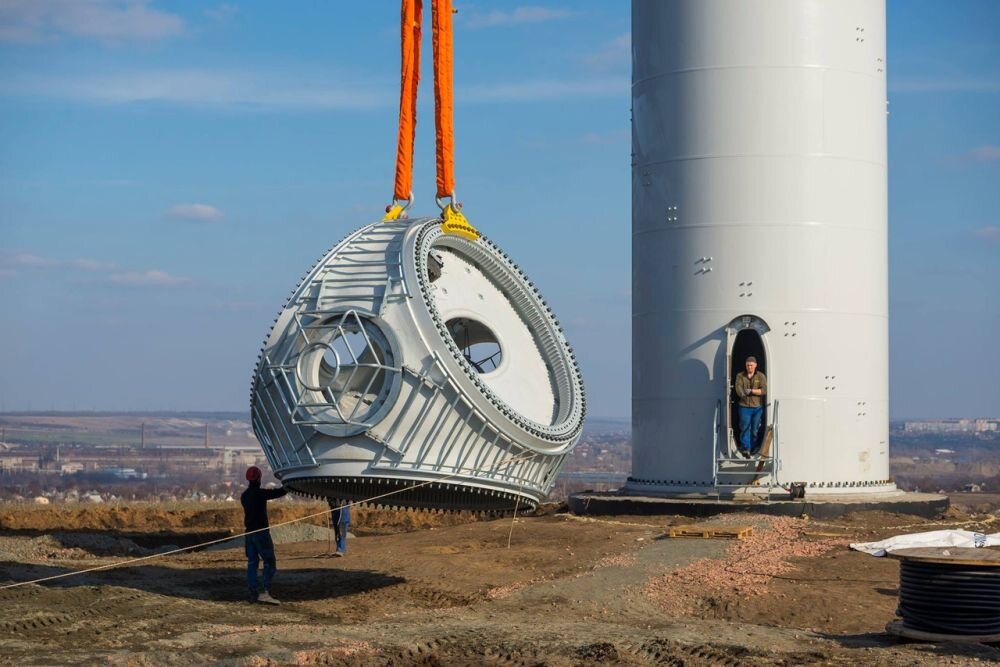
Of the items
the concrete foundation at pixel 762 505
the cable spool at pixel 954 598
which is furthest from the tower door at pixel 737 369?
the cable spool at pixel 954 598

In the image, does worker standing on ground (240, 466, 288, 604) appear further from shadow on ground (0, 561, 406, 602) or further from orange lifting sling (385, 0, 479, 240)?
orange lifting sling (385, 0, 479, 240)

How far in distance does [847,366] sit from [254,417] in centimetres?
1120

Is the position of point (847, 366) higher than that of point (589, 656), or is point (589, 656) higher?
point (847, 366)

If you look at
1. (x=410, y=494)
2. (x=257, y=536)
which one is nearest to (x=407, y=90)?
(x=410, y=494)

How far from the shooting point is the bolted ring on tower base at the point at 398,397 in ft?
54.8

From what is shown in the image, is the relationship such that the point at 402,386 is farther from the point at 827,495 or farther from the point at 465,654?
the point at 827,495

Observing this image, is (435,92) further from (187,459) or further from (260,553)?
(187,459)

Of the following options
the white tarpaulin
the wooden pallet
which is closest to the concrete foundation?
the wooden pallet

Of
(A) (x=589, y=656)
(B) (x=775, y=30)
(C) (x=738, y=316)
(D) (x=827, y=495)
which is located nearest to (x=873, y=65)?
(B) (x=775, y=30)

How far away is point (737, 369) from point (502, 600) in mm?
8586

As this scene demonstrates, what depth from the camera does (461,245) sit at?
62.1 feet

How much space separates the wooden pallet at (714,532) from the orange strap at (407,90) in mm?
7165

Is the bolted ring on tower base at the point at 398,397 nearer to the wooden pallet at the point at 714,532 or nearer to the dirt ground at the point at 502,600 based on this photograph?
the dirt ground at the point at 502,600

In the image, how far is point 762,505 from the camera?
24.1m
